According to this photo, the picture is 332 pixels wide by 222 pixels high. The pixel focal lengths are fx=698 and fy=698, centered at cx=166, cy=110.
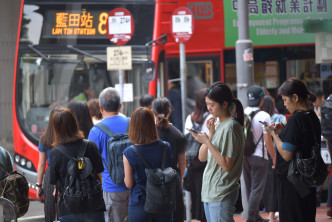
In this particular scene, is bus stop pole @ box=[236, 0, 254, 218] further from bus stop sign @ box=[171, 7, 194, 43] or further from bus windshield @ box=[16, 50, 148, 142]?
bus windshield @ box=[16, 50, 148, 142]

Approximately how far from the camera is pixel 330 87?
41.4 ft

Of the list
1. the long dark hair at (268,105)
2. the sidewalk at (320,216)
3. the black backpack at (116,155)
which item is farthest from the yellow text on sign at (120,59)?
the black backpack at (116,155)

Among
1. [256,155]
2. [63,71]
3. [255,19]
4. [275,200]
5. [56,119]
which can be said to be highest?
[255,19]

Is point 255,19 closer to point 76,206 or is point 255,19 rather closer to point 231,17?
point 231,17

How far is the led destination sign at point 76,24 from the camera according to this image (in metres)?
11.0

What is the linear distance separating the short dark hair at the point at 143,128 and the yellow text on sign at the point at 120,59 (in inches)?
173

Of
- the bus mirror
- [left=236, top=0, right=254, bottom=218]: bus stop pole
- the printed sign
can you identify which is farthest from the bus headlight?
[left=236, top=0, right=254, bottom=218]: bus stop pole

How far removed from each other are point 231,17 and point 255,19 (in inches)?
20.1

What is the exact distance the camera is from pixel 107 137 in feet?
21.8

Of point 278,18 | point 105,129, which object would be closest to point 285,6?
point 278,18

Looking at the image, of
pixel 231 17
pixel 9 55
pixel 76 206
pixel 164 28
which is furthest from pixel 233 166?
pixel 9 55

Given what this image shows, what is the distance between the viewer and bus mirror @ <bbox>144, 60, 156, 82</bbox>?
35.8 feet

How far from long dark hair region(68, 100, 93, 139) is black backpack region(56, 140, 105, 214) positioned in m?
1.17

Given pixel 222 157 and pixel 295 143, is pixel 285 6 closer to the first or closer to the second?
pixel 295 143
